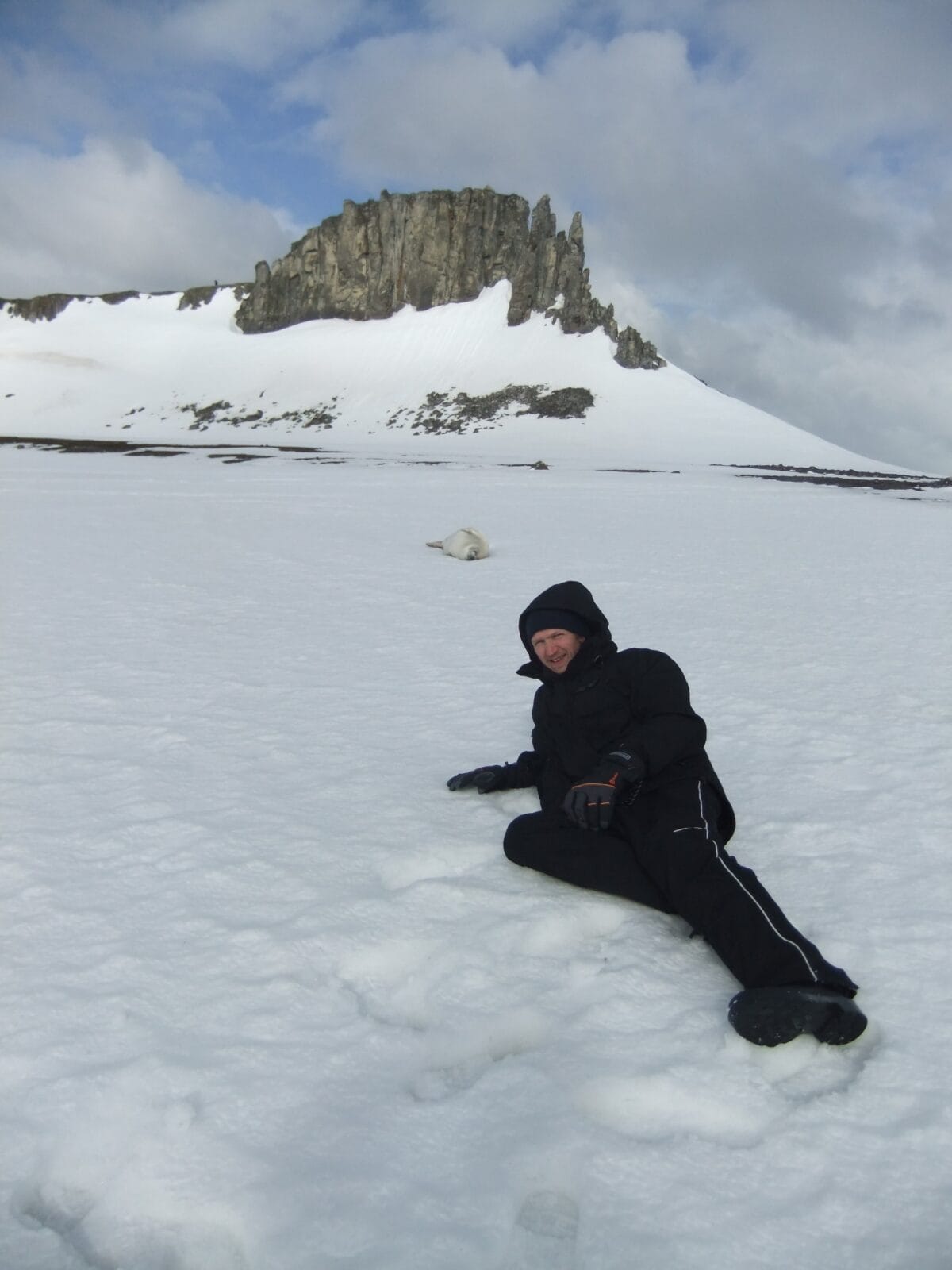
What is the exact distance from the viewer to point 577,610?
10.9 ft

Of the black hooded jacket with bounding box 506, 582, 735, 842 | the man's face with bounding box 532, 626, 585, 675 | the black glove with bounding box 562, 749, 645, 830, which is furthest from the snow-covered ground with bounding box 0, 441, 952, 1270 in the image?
the man's face with bounding box 532, 626, 585, 675

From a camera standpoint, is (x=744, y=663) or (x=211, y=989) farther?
(x=744, y=663)

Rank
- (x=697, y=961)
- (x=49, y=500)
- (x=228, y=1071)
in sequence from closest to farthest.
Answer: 1. (x=228, y=1071)
2. (x=697, y=961)
3. (x=49, y=500)

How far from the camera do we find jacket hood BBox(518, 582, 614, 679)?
333 centimetres

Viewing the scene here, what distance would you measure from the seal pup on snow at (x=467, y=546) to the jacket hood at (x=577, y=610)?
741cm

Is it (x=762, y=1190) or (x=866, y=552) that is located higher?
(x=866, y=552)

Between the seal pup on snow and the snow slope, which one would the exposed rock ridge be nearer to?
the snow slope

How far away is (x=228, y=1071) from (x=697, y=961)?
1.42 m

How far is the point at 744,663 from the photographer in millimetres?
6277

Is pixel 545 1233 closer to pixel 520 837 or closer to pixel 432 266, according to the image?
pixel 520 837

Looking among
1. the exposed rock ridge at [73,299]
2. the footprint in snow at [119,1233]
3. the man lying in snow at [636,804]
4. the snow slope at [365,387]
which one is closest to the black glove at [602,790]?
the man lying in snow at [636,804]

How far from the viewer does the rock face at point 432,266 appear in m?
75.1

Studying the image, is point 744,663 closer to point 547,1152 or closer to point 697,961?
point 697,961

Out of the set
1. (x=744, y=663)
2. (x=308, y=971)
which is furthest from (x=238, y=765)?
(x=744, y=663)
